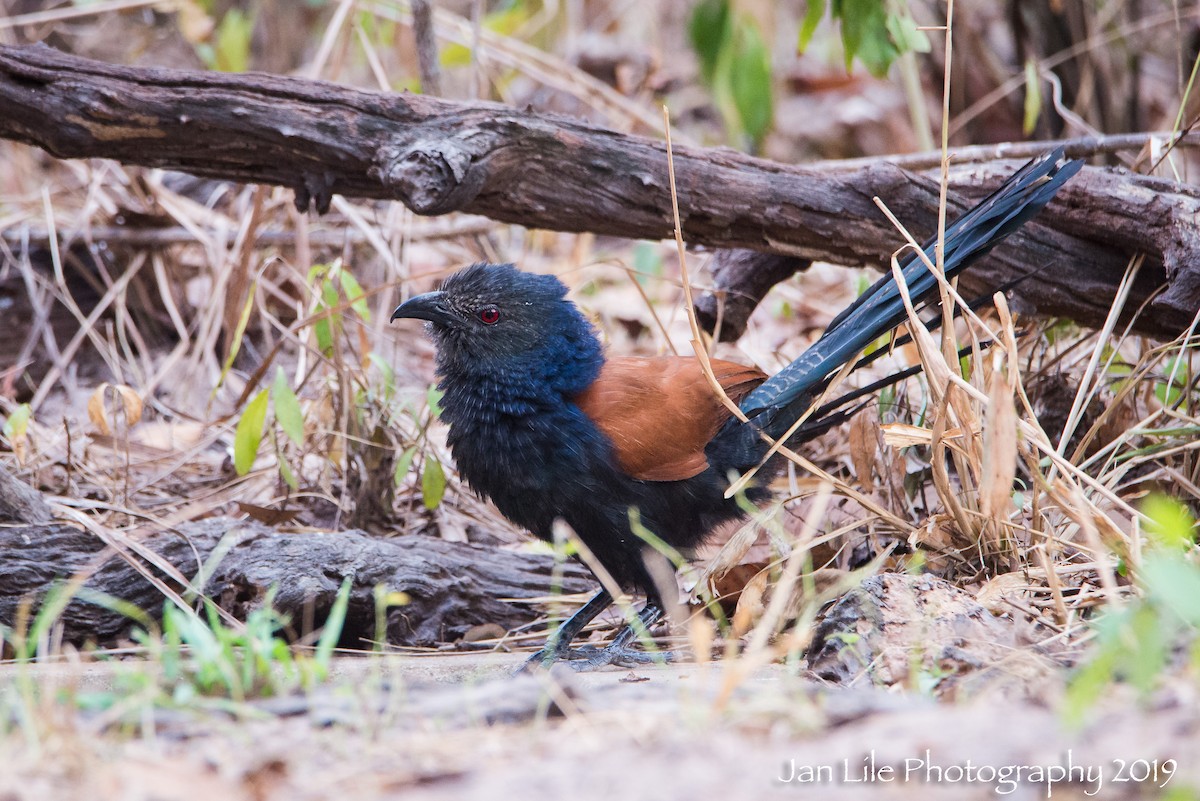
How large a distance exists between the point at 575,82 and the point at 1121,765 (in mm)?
5339

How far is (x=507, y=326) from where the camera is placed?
3211 mm

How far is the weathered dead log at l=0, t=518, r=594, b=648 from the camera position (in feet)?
9.48

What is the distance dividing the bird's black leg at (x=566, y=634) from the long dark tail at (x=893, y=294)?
67cm

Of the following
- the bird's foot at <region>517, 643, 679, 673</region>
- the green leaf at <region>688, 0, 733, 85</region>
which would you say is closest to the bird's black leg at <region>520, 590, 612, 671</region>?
the bird's foot at <region>517, 643, 679, 673</region>

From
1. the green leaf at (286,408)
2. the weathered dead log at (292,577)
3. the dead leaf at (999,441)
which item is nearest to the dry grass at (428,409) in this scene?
the dead leaf at (999,441)

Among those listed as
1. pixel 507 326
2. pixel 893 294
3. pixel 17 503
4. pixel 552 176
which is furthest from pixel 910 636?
pixel 17 503

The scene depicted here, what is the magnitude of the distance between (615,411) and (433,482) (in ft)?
2.75

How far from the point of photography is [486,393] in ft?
10.2

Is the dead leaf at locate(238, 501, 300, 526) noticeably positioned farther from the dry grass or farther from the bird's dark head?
the bird's dark head

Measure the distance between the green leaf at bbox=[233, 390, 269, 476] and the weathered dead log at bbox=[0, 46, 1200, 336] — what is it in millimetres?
663

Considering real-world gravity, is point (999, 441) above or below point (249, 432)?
below

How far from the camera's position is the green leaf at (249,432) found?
3.31 metres

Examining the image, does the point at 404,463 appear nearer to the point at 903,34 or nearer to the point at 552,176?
the point at 552,176

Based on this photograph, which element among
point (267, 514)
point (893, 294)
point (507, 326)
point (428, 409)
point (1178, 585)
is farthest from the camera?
point (428, 409)
